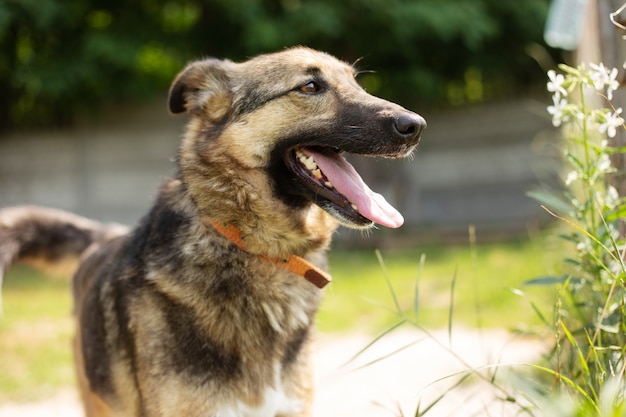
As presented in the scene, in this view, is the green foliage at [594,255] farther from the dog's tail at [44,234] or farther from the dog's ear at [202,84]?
the dog's tail at [44,234]

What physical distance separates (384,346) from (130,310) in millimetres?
3431

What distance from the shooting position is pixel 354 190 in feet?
9.27

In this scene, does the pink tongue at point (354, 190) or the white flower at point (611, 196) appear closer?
the white flower at point (611, 196)

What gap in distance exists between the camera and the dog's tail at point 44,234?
361cm

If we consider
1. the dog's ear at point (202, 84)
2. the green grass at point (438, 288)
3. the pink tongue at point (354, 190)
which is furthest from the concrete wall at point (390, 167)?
the pink tongue at point (354, 190)

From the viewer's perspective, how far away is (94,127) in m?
13.7

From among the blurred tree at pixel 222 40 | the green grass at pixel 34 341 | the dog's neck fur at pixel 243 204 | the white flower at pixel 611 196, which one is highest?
the white flower at pixel 611 196

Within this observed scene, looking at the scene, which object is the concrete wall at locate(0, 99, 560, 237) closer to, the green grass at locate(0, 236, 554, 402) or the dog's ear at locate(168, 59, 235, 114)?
the green grass at locate(0, 236, 554, 402)

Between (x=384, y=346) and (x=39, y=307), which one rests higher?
(x=384, y=346)

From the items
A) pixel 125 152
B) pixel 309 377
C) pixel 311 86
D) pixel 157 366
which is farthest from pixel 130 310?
pixel 125 152

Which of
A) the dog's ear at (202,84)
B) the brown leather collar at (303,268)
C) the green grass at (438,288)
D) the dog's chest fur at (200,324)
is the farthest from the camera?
the green grass at (438,288)

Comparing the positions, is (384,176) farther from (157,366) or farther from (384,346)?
(157,366)

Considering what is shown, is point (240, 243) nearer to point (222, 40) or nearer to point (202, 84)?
point (202, 84)

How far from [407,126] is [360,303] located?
497 centimetres
